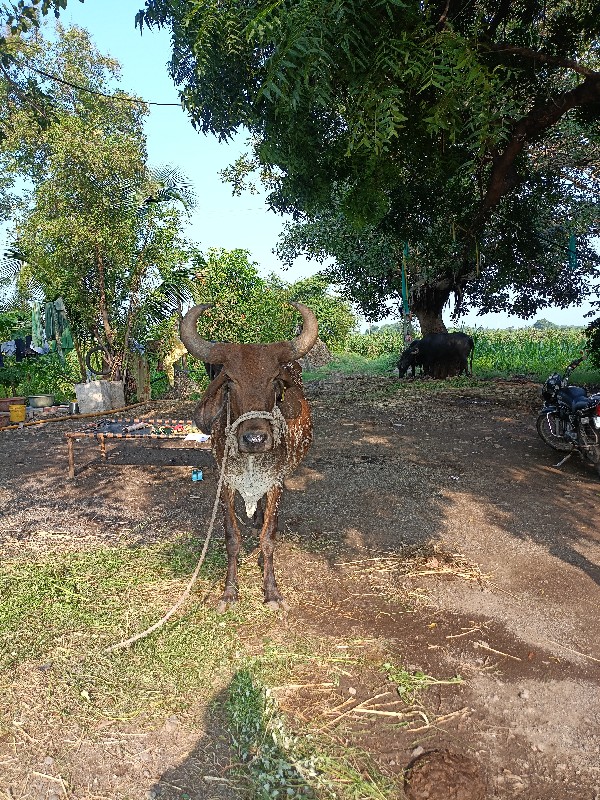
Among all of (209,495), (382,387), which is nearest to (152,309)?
(382,387)

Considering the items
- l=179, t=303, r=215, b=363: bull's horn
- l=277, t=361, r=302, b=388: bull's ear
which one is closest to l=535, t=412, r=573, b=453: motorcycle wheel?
l=277, t=361, r=302, b=388: bull's ear

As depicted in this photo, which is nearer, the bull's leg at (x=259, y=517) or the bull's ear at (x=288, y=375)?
the bull's ear at (x=288, y=375)

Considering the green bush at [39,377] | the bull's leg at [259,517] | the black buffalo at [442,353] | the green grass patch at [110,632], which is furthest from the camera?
the black buffalo at [442,353]

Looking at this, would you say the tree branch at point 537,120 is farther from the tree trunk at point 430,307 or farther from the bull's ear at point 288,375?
the tree trunk at point 430,307

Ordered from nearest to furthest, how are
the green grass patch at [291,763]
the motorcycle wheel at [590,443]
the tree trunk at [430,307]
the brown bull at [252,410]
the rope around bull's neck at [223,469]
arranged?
the green grass patch at [291,763], the rope around bull's neck at [223,469], the brown bull at [252,410], the motorcycle wheel at [590,443], the tree trunk at [430,307]

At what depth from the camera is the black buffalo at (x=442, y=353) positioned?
66.1ft

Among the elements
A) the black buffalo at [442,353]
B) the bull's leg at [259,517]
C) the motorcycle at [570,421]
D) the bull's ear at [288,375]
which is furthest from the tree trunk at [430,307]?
the bull's ear at [288,375]

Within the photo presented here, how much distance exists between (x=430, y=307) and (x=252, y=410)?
20.1 meters

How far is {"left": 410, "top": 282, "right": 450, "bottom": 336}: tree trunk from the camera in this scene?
22859 millimetres

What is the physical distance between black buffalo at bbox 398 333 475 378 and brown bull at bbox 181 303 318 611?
52.4 feet

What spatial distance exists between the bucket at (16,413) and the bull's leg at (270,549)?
36.9 ft

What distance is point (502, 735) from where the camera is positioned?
317cm

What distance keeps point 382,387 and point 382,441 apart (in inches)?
323

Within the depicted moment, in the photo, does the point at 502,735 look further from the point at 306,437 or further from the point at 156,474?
the point at 156,474
